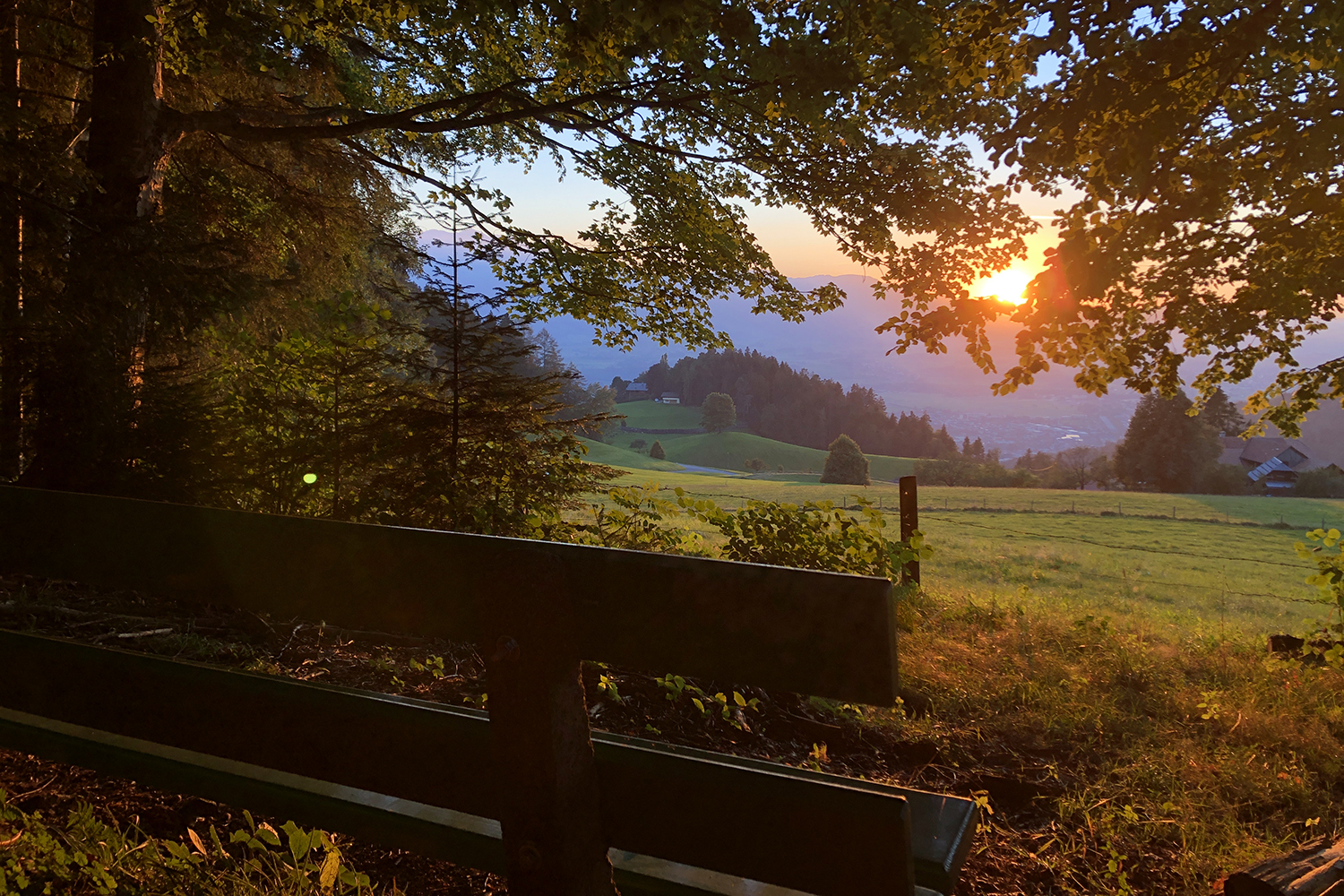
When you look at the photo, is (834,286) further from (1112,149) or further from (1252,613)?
(1252,613)

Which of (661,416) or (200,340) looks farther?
(661,416)

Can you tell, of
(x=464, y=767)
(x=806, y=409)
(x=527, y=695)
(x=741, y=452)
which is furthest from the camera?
(x=806, y=409)

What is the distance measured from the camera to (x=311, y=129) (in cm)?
704

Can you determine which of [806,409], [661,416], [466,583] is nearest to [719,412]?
[806,409]

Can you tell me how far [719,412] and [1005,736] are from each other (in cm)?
11289

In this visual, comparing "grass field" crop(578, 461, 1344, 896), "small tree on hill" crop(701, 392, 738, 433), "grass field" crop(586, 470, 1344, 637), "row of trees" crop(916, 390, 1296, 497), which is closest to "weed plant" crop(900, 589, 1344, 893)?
"grass field" crop(578, 461, 1344, 896)

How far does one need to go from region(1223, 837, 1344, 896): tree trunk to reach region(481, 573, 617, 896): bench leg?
92.8 inches

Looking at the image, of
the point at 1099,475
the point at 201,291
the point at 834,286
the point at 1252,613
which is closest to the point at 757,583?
the point at 201,291

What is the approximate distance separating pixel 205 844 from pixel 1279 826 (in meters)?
4.96

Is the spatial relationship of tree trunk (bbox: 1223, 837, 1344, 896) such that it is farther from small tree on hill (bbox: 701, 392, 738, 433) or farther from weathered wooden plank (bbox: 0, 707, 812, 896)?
small tree on hill (bbox: 701, 392, 738, 433)

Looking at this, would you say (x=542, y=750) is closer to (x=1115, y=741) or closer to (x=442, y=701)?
(x=442, y=701)

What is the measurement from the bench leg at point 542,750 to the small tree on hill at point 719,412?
116 metres

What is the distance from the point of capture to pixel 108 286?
5.20m

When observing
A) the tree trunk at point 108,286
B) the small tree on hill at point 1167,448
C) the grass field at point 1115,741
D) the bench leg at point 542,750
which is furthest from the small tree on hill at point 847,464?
the bench leg at point 542,750
